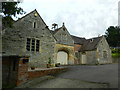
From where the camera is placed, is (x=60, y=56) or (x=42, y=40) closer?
(x=42, y=40)

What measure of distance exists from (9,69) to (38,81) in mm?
2422

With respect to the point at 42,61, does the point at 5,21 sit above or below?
above

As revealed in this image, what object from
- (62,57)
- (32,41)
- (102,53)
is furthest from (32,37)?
(102,53)

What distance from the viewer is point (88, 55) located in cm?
2802

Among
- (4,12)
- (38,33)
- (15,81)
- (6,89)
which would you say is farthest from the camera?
(38,33)

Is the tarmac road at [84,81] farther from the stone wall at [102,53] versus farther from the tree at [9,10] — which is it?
the stone wall at [102,53]

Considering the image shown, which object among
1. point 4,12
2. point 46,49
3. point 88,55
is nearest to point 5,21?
point 4,12

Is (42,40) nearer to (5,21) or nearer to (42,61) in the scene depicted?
(42,61)

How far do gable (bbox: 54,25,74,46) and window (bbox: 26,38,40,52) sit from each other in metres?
7.97

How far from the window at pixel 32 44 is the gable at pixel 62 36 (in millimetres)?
7967

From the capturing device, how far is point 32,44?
15.6m

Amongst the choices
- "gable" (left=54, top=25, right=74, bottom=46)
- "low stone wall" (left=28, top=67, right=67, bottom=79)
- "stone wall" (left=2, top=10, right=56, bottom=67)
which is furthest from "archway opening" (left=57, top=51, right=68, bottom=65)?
"low stone wall" (left=28, top=67, right=67, bottom=79)

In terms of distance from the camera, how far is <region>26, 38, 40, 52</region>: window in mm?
15115

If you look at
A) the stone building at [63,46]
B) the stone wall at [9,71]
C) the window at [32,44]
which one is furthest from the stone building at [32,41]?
the stone building at [63,46]
